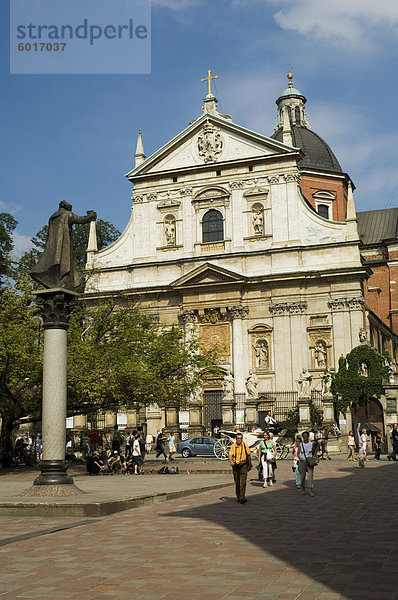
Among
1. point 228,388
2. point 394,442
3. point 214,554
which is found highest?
point 228,388

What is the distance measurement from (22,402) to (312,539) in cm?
1802

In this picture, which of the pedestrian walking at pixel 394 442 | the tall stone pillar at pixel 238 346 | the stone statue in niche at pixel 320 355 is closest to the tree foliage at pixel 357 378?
the stone statue in niche at pixel 320 355

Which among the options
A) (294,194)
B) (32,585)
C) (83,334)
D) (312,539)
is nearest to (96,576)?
(32,585)

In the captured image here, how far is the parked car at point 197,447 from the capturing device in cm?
3591

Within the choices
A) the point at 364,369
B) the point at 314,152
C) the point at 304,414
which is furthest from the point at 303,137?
the point at 304,414

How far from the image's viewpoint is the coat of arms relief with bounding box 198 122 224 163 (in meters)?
47.9

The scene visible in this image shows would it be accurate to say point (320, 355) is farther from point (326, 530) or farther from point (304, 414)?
point (326, 530)

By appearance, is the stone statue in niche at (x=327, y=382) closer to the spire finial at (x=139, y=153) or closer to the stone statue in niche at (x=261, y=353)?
the stone statue in niche at (x=261, y=353)

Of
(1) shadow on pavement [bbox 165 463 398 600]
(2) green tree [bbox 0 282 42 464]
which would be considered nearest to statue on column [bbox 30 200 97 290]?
(1) shadow on pavement [bbox 165 463 398 600]

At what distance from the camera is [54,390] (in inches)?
597

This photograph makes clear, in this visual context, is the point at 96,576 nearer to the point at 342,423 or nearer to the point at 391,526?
the point at 391,526

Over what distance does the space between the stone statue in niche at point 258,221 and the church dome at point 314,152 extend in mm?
10954

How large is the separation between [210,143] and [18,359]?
27.2 meters

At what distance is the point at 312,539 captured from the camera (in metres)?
10.3
